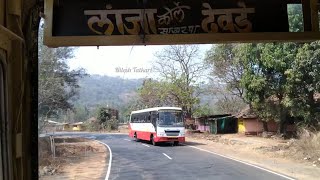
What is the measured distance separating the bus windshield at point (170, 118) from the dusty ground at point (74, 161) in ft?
12.6

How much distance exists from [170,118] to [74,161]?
293 inches

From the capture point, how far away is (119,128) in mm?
43344

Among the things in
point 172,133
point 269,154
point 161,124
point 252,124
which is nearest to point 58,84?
point 161,124

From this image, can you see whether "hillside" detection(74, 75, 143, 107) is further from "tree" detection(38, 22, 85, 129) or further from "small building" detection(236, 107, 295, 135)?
"small building" detection(236, 107, 295, 135)

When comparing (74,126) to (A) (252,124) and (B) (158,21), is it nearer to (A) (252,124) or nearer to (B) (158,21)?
(A) (252,124)

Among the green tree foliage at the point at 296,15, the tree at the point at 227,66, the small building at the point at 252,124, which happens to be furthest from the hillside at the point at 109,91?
the green tree foliage at the point at 296,15

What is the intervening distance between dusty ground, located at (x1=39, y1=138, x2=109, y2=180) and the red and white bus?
9.99 feet

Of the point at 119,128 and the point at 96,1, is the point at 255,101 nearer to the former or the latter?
the point at 119,128

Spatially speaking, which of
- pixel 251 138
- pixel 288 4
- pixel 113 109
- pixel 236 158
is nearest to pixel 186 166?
pixel 236 158

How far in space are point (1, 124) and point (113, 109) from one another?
126 feet

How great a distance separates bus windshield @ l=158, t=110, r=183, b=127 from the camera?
2848cm

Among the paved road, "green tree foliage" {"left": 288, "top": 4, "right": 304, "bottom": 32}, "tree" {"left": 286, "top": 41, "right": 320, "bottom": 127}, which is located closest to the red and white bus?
the paved road

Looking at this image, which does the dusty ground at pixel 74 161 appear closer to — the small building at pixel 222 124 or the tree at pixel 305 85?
the tree at pixel 305 85

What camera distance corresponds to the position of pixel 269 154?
82.0ft
